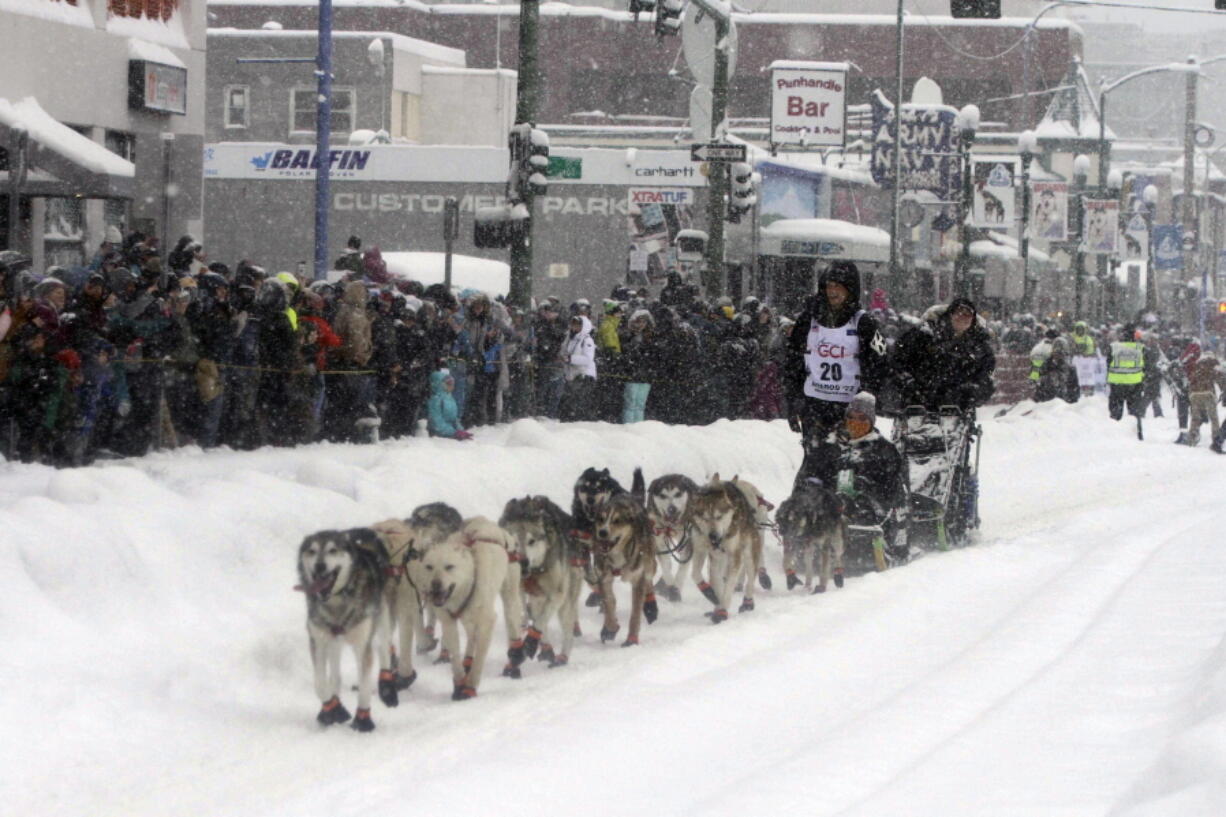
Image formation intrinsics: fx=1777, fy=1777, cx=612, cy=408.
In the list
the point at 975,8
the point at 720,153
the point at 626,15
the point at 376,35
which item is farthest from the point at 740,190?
the point at 626,15

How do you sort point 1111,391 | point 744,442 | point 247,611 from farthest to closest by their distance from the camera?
point 1111,391 → point 744,442 → point 247,611

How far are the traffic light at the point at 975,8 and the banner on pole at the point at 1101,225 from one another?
87.7 ft

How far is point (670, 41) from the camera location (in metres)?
67.4

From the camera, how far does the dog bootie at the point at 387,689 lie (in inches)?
293

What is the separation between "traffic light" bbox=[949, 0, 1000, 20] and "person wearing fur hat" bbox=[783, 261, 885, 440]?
8071mm

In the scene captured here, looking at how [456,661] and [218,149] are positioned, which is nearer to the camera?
[456,661]

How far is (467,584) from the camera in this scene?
25.6ft

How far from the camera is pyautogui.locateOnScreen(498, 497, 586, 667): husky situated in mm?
8422

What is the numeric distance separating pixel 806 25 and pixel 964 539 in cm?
5925

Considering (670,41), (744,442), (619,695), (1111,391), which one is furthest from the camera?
(670,41)

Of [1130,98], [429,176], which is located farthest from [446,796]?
[1130,98]

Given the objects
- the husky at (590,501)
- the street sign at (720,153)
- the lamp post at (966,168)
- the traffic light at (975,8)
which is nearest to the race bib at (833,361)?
the husky at (590,501)

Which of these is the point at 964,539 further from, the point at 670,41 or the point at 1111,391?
the point at 670,41

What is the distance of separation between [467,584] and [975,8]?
13.1 metres
